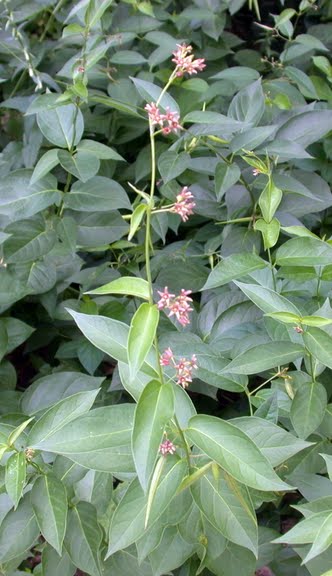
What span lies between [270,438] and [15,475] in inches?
13.9

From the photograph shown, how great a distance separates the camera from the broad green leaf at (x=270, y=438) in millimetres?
963

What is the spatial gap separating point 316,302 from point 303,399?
9.3 inches

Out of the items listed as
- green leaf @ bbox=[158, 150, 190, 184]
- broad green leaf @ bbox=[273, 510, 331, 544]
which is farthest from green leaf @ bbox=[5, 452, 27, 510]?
green leaf @ bbox=[158, 150, 190, 184]

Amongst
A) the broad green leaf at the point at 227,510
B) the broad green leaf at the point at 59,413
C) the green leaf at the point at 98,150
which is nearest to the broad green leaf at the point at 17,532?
the broad green leaf at the point at 59,413

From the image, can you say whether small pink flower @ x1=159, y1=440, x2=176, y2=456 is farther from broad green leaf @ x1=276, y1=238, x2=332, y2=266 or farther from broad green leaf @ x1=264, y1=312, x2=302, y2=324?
broad green leaf @ x1=276, y1=238, x2=332, y2=266

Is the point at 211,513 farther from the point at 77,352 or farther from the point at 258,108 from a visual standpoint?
the point at 258,108

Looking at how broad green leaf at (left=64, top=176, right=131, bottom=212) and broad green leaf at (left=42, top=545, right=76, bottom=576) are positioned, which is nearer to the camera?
broad green leaf at (left=42, top=545, right=76, bottom=576)

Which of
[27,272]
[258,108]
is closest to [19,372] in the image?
[27,272]

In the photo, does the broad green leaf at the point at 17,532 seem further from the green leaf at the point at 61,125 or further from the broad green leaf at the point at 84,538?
the green leaf at the point at 61,125

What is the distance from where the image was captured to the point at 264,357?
1.03 meters

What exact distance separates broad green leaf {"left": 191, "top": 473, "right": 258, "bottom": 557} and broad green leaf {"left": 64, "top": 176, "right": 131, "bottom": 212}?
607mm

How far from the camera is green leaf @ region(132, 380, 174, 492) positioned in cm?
76

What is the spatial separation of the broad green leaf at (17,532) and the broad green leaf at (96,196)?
594mm

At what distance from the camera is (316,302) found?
124cm
